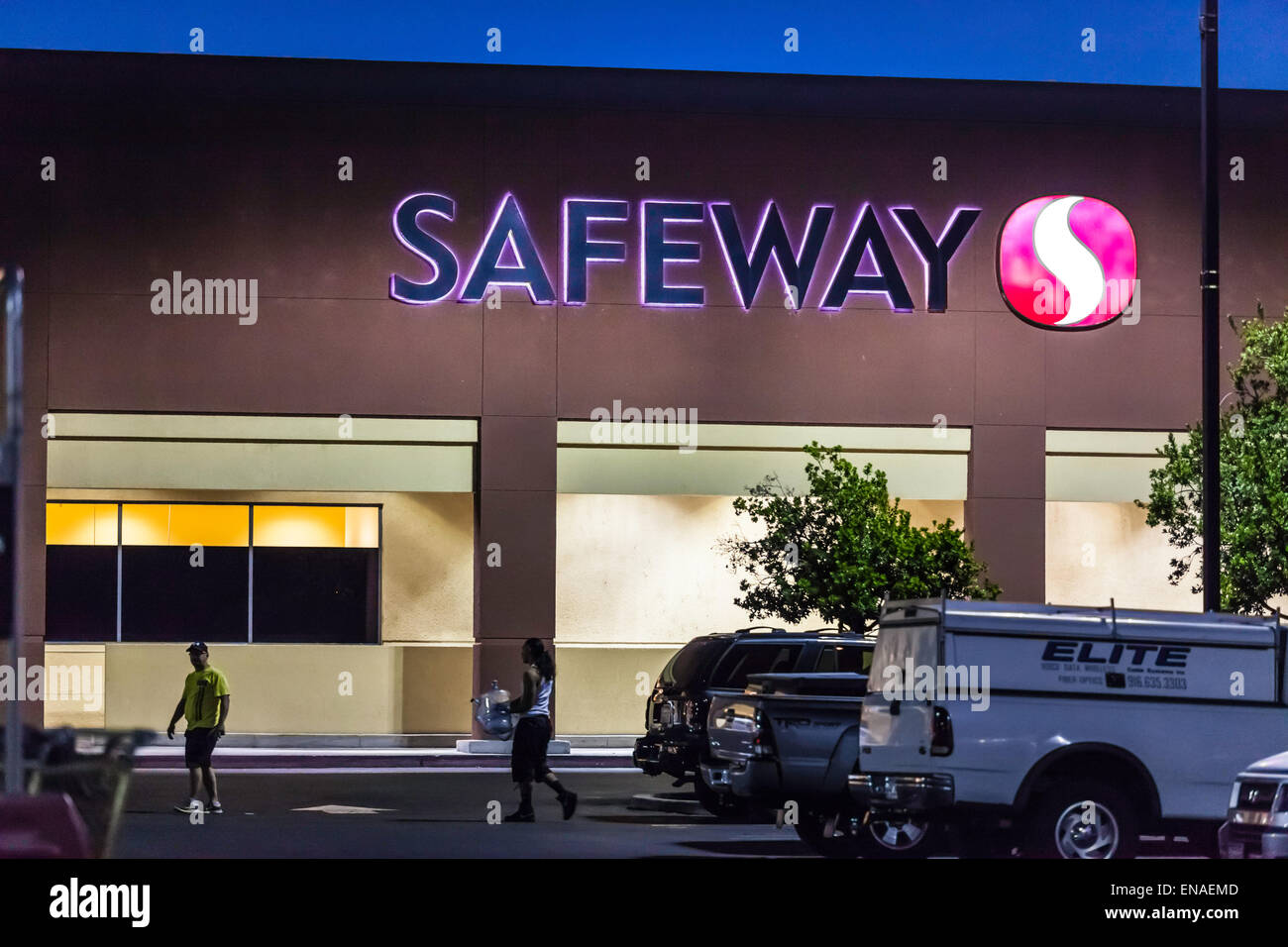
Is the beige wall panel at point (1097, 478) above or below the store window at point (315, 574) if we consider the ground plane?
above

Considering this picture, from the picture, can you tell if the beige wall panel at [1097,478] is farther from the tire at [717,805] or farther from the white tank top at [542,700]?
the white tank top at [542,700]

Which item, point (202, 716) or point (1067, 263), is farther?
point (1067, 263)

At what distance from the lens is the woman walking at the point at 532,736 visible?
1803 cm

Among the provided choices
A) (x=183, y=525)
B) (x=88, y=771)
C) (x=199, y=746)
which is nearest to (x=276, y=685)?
(x=183, y=525)

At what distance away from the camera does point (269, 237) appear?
28156mm

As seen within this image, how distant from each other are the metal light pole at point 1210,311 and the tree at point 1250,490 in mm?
3279

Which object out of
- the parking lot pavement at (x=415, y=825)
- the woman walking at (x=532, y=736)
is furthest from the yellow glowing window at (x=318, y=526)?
the woman walking at (x=532, y=736)

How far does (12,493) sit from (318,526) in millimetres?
23153

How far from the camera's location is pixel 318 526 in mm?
29406

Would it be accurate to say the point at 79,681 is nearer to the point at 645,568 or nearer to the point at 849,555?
the point at 645,568

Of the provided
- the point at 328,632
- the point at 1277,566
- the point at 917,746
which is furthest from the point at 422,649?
the point at 917,746

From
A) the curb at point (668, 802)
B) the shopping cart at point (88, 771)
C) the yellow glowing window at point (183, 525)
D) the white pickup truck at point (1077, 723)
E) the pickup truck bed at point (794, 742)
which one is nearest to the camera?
the shopping cart at point (88, 771)
